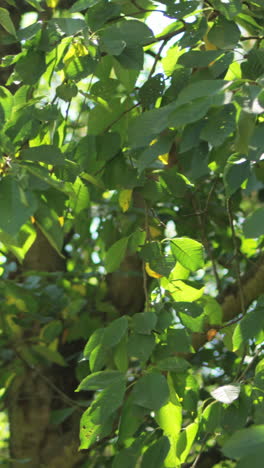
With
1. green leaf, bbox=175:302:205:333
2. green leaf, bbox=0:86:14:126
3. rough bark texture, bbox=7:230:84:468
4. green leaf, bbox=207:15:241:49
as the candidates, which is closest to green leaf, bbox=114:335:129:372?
green leaf, bbox=175:302:205:333

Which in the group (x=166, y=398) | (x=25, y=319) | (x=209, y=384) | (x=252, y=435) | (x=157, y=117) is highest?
(x=157, y=117)

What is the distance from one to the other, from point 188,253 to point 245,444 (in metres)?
0.65

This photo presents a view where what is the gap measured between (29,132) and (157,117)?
201 millimetres

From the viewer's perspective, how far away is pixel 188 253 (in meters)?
1.31

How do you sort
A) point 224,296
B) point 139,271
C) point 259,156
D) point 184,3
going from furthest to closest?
point 139,271 → point 224,296 → point 184,3 → point 259,156

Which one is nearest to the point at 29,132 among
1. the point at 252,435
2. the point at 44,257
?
the point at 252,435

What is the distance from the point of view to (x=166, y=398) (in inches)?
43.9

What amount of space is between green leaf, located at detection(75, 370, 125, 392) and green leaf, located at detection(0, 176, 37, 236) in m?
0.37

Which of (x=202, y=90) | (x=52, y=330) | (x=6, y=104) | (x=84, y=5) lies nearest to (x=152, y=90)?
(x=84, y=5)

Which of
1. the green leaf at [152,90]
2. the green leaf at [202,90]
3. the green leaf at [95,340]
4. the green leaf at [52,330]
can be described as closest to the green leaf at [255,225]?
the green leaf at [202,90]

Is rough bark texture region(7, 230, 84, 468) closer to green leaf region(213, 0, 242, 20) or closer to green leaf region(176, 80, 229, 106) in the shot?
green leaf region(213, 0, 242, 20)

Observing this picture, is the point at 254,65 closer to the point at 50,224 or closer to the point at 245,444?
the point at 50,224

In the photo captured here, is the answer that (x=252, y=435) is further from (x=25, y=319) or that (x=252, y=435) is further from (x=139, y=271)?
(x=139, y=271)

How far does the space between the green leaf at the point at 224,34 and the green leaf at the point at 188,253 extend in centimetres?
33
